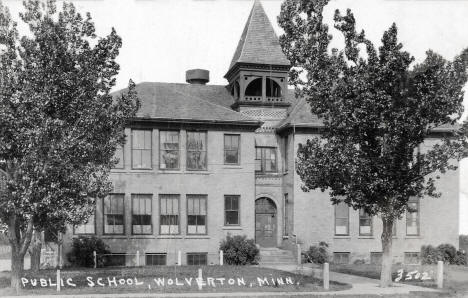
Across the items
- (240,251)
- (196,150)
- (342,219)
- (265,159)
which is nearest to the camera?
(240,251)

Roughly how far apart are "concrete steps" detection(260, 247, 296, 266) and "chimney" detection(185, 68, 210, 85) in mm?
12703

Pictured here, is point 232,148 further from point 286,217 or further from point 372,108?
point 372,108

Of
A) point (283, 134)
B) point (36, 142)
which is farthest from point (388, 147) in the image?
point (283, 134)

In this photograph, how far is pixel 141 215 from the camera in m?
32.7

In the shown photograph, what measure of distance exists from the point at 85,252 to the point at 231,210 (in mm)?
8277

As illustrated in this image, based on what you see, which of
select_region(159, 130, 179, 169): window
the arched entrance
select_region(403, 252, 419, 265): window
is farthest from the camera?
the arched entrance

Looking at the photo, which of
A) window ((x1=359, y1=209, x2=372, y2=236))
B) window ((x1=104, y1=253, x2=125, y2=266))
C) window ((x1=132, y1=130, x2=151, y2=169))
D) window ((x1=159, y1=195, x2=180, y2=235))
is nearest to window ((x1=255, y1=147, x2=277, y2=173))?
window ((x1=159, y1=195, x2=180, y2=235))

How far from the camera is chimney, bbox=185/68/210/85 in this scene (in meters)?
39.9

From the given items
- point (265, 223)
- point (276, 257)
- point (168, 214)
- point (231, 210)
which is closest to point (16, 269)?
point (168, 214)

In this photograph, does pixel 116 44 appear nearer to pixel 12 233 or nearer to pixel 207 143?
pixel 12 233

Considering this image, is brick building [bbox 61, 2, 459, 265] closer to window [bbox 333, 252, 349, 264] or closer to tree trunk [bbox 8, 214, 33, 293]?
window [bbox 333, 252, 349, 264]

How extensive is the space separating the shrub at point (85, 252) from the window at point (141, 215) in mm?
2239

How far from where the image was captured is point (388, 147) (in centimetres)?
2045

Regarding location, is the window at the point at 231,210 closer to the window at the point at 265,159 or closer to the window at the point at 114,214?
the window at the point at 265,159
